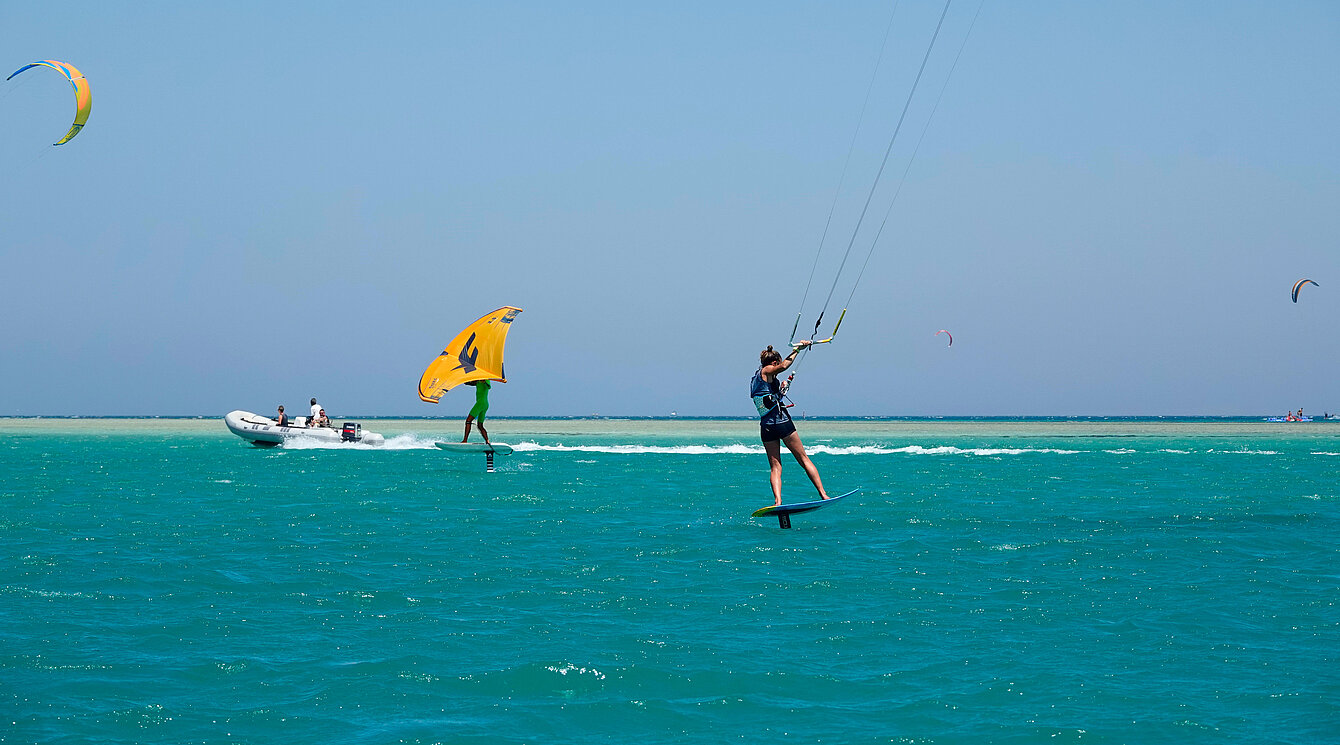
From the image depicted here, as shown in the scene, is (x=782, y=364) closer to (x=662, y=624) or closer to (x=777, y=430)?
(x=777, y=430)

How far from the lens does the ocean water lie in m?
6.71

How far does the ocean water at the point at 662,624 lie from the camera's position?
6.71 m

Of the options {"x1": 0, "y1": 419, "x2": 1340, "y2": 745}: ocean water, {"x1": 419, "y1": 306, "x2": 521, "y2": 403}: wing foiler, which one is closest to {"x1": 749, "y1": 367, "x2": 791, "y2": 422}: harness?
{"x1": 0, "y1": 419, "x2": 1340, "y2": 745}: ocean water

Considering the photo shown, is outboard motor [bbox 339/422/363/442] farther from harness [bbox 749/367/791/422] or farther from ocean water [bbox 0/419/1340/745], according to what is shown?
harness [bbox 749/367/791/422]

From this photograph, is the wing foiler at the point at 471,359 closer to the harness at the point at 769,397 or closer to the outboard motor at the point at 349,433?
the outboard motor at the point at 349,433

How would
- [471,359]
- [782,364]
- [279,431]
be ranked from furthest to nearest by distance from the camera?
[279,431] < [471,359] < [782,364]

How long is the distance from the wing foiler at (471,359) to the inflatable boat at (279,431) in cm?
1235

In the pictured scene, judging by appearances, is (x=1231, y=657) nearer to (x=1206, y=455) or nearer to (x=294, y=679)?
(x=294, y=679)

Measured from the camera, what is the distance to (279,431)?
45.6 m

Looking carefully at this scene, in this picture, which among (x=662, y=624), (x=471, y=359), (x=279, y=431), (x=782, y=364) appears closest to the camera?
(x=662, y=624)

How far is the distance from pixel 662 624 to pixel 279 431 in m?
40.0

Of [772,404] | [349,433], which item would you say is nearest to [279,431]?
[349,433]

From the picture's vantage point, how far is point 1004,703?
7039 mm

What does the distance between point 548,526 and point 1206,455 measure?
39714 millimetres
